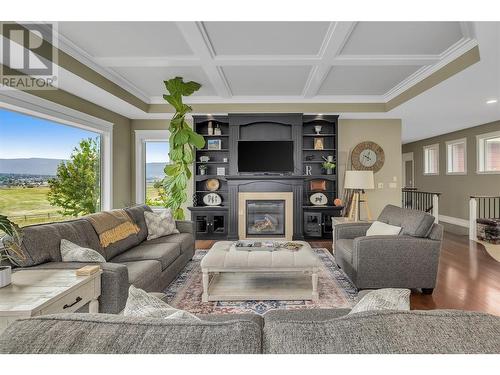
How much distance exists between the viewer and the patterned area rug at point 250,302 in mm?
2666

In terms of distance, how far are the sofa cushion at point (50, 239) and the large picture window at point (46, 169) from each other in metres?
1.40

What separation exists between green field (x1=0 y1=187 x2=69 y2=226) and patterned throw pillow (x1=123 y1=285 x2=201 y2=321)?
130 inches

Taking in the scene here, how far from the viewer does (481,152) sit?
693cm

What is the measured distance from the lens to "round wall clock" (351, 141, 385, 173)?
234 inches

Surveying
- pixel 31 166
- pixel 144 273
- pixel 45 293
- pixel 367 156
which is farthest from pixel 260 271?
pixel 367 156

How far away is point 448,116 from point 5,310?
24.1ft

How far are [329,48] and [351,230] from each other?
90.3 inches

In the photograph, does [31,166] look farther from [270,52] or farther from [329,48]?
[329,48]

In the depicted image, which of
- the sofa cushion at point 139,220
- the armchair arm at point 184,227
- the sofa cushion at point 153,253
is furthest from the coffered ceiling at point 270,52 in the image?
the sofa cushion at point 153,253

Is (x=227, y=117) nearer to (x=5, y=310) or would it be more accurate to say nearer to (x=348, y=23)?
(x=348, y=23)

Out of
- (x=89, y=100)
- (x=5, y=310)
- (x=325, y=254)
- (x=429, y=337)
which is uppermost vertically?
(x=89, y=100)

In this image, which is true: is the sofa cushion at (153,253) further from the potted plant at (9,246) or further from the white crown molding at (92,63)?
the white crown molding at (92,63)

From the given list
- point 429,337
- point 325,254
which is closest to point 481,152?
point 325,254

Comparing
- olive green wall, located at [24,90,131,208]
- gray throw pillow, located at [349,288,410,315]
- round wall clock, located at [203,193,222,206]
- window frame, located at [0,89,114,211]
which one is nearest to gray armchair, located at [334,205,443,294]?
gray throw pillow, located at [349,288,410,315]
